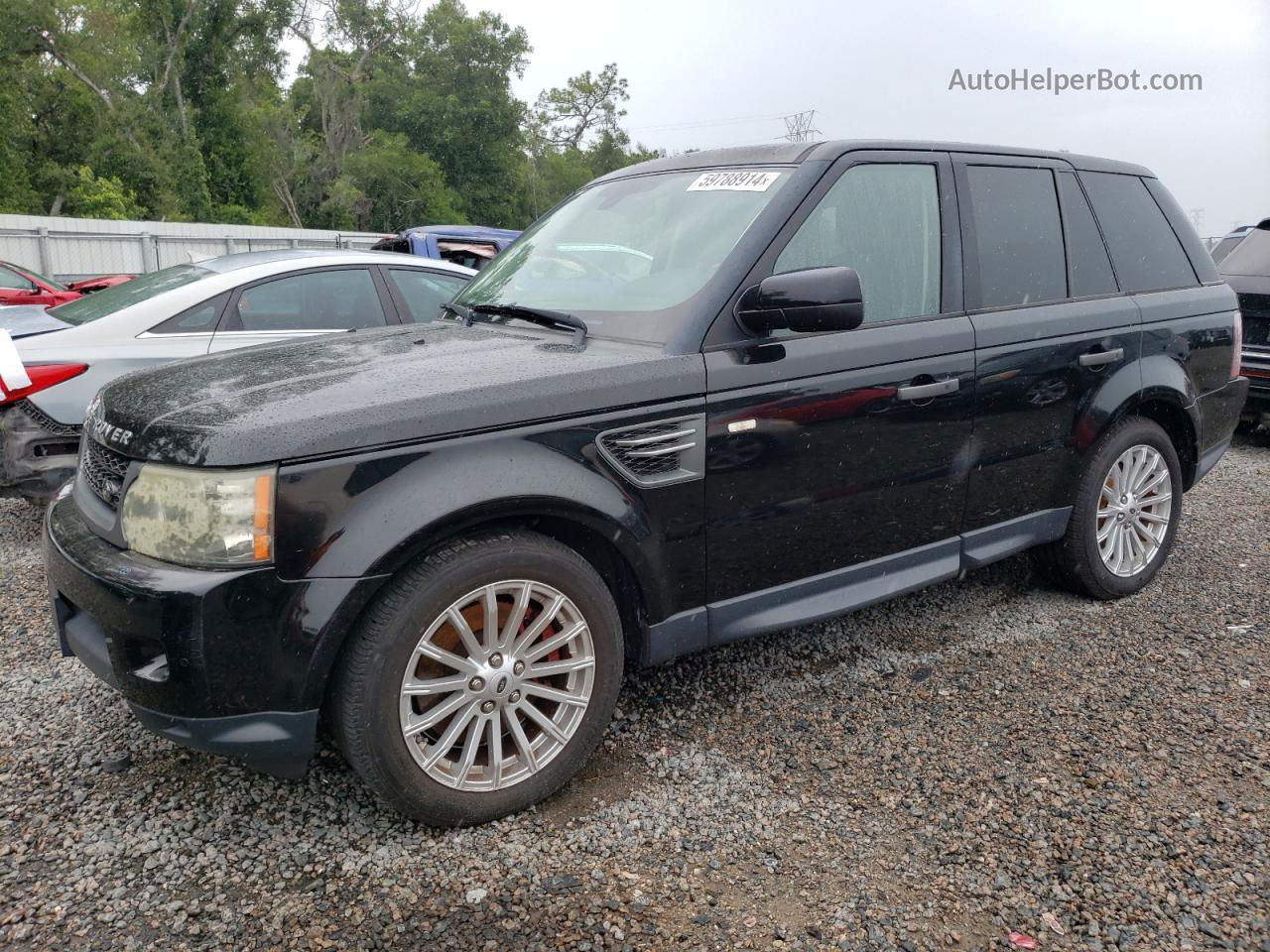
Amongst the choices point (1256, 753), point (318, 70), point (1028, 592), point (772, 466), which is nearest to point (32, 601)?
point (772, 466)

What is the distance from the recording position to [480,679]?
8.47ft

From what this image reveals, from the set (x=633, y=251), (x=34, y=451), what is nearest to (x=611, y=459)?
(x=633, y=251)

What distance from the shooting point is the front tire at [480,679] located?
242 centimetres

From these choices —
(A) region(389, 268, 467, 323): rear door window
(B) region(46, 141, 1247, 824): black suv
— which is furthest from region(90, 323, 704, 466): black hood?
(A) region(389, 268, 467, 323): rear door window

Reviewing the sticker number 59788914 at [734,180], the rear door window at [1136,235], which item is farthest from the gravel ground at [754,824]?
the sticker number 59788914 at [734,180]

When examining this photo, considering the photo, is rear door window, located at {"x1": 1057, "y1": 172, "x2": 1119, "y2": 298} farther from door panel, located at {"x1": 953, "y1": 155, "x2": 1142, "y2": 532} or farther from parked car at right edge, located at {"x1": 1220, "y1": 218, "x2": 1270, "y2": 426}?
parked car at right edge, located at {"x1": 1220, "y1": 218, "x2": 1270, "y2": 426}

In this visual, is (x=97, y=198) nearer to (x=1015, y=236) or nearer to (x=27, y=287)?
(x=27, y=287)

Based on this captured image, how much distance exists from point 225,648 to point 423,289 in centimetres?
404

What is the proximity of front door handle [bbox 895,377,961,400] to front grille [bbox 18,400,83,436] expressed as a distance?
3.76m

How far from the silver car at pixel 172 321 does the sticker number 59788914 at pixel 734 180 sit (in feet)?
6.41

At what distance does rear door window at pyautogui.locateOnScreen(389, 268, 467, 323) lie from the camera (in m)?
5.89

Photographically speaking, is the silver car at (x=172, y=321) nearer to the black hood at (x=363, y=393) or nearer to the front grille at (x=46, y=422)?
the front grille at (x=46, y=422)

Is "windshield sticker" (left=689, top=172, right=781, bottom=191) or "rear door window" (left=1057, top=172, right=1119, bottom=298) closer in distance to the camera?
"windshield sticker" (left=689, top=172, right=781, bottom=191)

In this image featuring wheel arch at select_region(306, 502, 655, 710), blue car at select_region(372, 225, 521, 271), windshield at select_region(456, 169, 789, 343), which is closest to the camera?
wheel arch at select_region(306, 502, 655, 710)
